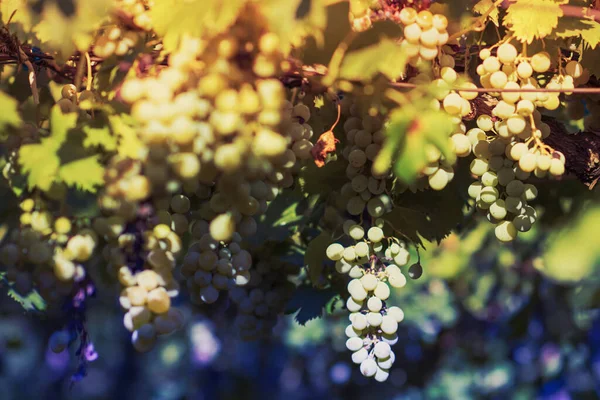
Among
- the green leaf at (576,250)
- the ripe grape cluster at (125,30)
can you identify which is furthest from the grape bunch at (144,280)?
the green leaf at (576,250)

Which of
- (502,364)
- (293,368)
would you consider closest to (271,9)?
(502,364)

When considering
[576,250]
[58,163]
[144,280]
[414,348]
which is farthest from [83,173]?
[414,348]

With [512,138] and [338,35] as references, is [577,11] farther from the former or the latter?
[338,35]

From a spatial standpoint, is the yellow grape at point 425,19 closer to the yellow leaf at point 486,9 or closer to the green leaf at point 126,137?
the yellow leaf at point 486,9

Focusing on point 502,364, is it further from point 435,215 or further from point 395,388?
point 435,215

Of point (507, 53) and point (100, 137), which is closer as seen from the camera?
point (100, 137)

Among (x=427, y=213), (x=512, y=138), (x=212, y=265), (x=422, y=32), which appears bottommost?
(x=427, y=213)

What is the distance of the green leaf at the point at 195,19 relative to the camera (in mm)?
648

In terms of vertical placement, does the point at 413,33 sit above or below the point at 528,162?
above

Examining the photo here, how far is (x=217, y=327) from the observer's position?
8.21ft

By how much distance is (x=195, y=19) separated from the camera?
0.68 m

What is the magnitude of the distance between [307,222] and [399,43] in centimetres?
63

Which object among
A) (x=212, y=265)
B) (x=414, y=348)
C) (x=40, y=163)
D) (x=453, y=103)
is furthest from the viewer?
(x=414, y=348)

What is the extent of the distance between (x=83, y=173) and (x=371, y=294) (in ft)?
1.63
